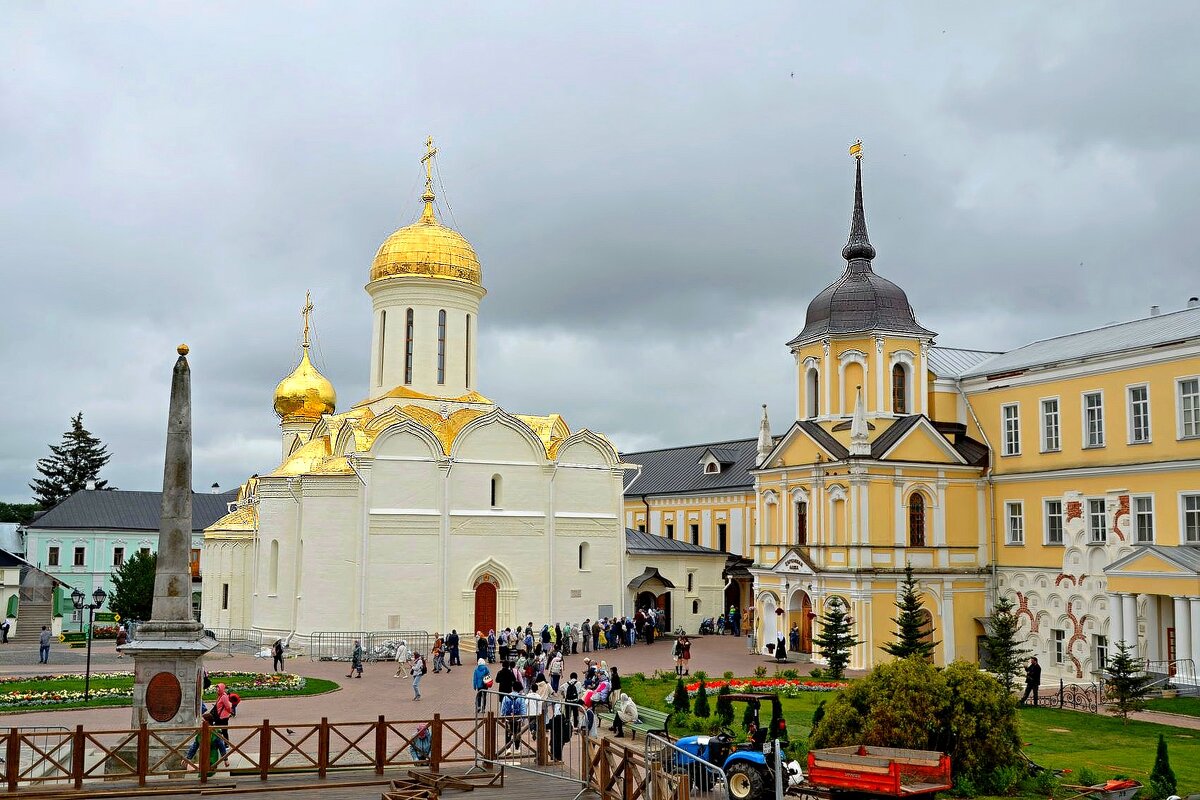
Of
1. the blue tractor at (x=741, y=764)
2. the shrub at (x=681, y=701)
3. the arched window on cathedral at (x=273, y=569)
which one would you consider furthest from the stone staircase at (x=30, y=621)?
the blue tractor at (x=741, y=764)

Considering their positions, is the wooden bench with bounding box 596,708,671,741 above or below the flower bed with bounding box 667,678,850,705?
above

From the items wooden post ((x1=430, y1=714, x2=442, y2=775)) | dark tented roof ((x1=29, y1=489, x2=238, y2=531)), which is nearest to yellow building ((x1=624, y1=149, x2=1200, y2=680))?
wooden post ((x1=430, y1=714, x2=442, y2=775))

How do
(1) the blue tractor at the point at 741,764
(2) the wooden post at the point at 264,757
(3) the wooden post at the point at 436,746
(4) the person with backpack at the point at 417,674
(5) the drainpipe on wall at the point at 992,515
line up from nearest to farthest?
(1) the blue tractor at the point at 741,764 → (2) the wooden post at the point at 264,757 → (3) the wooden post at the point at 436,746 → (4) the person with backpack at the point at 417,674 → (5) the drainpipe on wall at the point at 992,515

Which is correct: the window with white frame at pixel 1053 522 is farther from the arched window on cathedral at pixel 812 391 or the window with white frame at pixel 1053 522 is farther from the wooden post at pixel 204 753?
the wooden post at pixel 204 753

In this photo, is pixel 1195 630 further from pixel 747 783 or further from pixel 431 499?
pixel 431 499

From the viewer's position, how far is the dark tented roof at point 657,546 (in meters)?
44.3

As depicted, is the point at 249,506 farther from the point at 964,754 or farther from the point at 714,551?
the point at 964,754

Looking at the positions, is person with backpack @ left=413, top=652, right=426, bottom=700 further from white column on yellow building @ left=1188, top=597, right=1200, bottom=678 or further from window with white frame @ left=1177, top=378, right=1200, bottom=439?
window with white frame @ left=1177, top=378, right=1200, bottom=439

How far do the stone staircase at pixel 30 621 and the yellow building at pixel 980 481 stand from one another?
29.7m

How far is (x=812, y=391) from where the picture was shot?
3684 centimetres

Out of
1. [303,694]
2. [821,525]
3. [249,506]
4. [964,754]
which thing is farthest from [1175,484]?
[249,506]

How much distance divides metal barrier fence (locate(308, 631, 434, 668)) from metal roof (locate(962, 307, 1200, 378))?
64.7ft

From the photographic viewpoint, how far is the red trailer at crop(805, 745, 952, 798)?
1325 centimetres

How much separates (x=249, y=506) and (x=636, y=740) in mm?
30383
